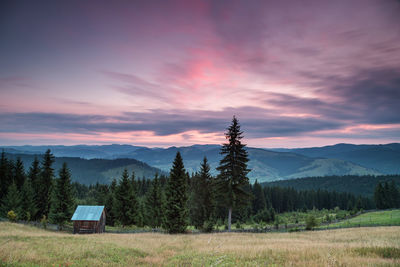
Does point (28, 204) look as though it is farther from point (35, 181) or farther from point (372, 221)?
point (372, 221)

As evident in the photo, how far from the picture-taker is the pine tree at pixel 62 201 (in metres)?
45.8

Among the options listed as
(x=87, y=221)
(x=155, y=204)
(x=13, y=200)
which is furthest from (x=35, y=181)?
(x=155, y=204)

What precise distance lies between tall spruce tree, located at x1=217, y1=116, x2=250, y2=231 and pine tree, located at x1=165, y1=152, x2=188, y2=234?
609 centimetres

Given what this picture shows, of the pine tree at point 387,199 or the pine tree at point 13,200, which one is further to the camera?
the pine tree at point 387,199

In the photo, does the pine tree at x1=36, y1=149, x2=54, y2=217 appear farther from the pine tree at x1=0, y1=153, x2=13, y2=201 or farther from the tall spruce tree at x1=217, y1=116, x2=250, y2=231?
the tall spruce tree at x1=217, y1=116, x2=250, y2=231

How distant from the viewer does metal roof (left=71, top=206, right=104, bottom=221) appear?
142 feet

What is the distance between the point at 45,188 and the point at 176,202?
32875 millimetres

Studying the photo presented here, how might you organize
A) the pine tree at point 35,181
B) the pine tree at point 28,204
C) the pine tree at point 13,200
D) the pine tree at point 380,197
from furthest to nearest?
the pine tree at point 380,197, the pine tree at point 35,181, the pine tree at point 28,204, the pine tree at point 13,200

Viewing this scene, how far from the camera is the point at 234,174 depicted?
35906mm

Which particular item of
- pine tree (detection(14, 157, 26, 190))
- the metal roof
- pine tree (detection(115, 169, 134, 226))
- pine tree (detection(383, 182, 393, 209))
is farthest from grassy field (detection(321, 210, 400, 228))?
pine tree (detection(14, 157, 26, 190))

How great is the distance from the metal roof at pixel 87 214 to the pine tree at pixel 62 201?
11.9 ft

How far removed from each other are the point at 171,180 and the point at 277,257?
28.3 m

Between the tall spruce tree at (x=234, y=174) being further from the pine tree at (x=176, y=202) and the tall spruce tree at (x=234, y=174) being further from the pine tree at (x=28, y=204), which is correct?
the pine tree at (x=28, y=204)

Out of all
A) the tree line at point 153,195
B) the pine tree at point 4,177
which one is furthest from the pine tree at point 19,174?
the pine tree at point 4,177
